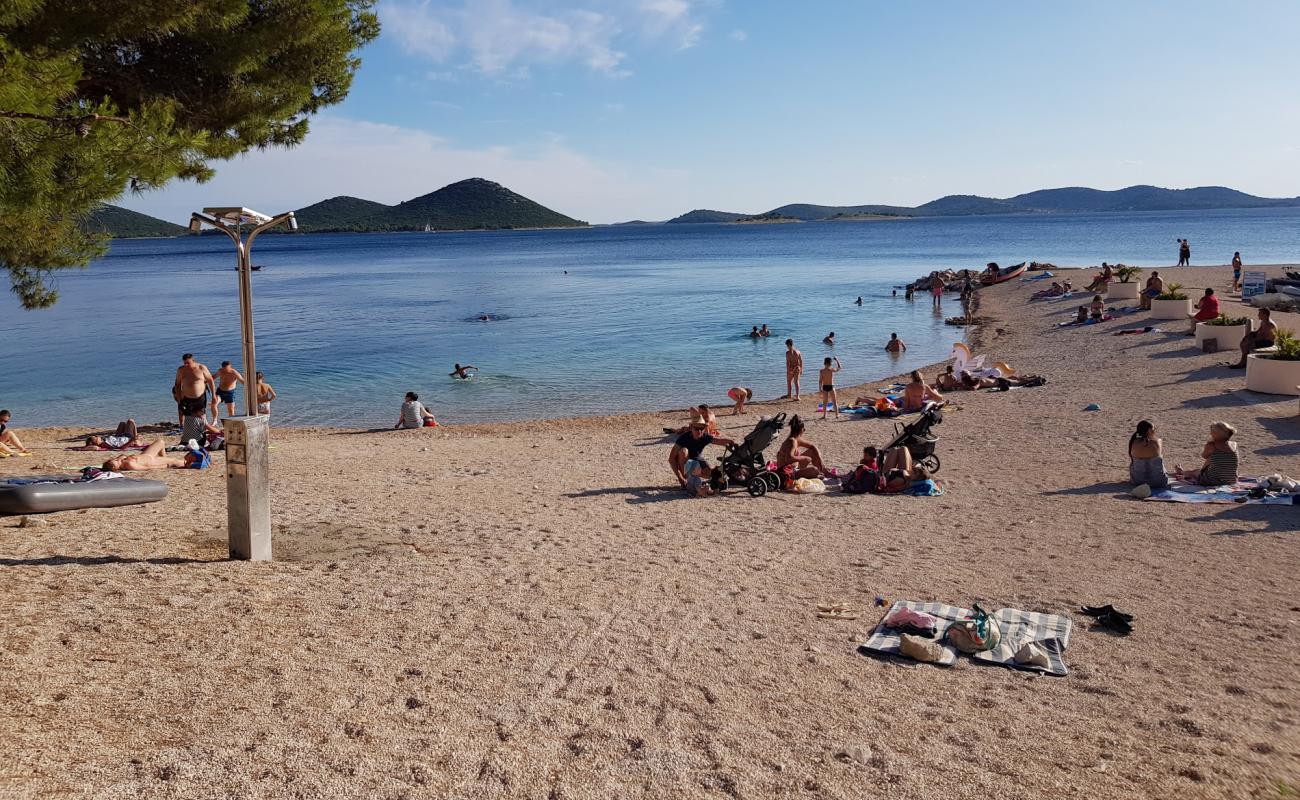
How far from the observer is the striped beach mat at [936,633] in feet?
18.9

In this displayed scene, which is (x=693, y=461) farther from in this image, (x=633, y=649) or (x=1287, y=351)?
(x=1287, y=351)

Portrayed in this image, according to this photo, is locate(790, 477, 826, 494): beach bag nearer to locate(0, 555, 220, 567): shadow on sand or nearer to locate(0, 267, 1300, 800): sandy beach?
locate(0, 267, 1300, 800): sandy beach

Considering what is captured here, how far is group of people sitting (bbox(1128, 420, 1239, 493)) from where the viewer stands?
988cm

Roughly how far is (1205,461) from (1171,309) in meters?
15.8

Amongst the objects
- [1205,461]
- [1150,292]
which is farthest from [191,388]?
[1150,292]

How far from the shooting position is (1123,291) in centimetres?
2912

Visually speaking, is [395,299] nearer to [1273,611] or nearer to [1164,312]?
[1164,312]

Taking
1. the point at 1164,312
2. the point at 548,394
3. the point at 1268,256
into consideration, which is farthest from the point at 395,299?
the point at 1268,256

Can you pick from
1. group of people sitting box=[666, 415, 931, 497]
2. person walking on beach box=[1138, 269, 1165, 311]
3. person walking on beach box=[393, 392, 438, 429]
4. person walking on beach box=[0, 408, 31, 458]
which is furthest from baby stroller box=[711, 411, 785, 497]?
person walking on beach box=[1138, 269, 1165, 311]

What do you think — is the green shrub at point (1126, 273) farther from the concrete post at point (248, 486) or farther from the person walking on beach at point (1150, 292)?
the concrete post at point (248, 486)

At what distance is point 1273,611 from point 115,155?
826cm

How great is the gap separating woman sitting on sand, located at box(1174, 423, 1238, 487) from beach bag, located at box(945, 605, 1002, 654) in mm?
5511

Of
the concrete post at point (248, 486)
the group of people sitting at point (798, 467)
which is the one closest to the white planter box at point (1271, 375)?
the group of people sitting at point (798, 467)

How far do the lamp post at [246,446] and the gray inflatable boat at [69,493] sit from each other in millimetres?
2486
